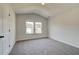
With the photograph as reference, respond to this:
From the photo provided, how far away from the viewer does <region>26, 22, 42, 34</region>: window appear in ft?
28.7

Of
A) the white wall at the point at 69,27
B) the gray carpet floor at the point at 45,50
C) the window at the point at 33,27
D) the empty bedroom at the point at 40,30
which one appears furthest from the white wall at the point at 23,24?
the gray carpet floor at the point at 45,50

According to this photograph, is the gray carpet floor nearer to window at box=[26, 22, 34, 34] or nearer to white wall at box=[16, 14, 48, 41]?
white wall at box=[16, 14, 48, 41]

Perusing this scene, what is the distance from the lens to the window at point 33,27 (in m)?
8.74

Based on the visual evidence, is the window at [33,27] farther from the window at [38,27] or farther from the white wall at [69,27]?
the white wall at [69,27]

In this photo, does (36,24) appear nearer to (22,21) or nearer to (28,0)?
(22,21)

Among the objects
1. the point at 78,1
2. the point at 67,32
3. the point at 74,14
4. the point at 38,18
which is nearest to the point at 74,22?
the point at 74,14

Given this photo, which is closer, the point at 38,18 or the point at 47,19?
the point at 38,18

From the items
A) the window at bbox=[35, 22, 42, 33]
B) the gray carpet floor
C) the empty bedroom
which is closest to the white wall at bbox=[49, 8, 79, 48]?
Answer: the empty bedroom

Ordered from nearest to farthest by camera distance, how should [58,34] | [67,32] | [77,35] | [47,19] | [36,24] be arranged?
[77,35], [67,32], [58,34], [36,24], [47,19]

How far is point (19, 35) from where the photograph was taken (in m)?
8.12

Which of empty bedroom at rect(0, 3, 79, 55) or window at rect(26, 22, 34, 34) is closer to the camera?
empty bedroom at rect(0, 3, 79, 55)

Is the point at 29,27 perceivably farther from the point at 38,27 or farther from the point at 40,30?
the point at 40,30

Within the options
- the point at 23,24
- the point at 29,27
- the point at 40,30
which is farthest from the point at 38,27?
the point at 23,24
